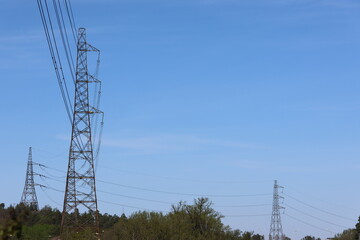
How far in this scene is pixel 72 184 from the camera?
5897cm

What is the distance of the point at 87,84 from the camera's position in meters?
66.2

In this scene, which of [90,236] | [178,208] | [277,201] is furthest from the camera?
[277,201]

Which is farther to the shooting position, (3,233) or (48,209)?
(48,209)

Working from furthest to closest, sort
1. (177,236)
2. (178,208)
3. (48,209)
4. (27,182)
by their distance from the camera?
1. (48,209)
2. (27,182)
3. (178,208)
4. (177,236)

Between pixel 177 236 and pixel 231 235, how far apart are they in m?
10.9

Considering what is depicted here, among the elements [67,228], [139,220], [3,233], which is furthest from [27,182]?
[3,233]

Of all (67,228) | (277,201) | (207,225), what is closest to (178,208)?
(207,225)

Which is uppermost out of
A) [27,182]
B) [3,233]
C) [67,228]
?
[27,182]

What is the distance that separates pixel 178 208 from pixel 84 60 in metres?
32.4

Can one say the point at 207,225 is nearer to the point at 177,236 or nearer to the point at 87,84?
the point at 177,236

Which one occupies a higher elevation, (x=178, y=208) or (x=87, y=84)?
(x=87, y=84)

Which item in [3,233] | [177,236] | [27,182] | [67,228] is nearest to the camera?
[3,233]

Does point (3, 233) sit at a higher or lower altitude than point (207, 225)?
lower

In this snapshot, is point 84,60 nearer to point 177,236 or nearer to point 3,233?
point 177,236
